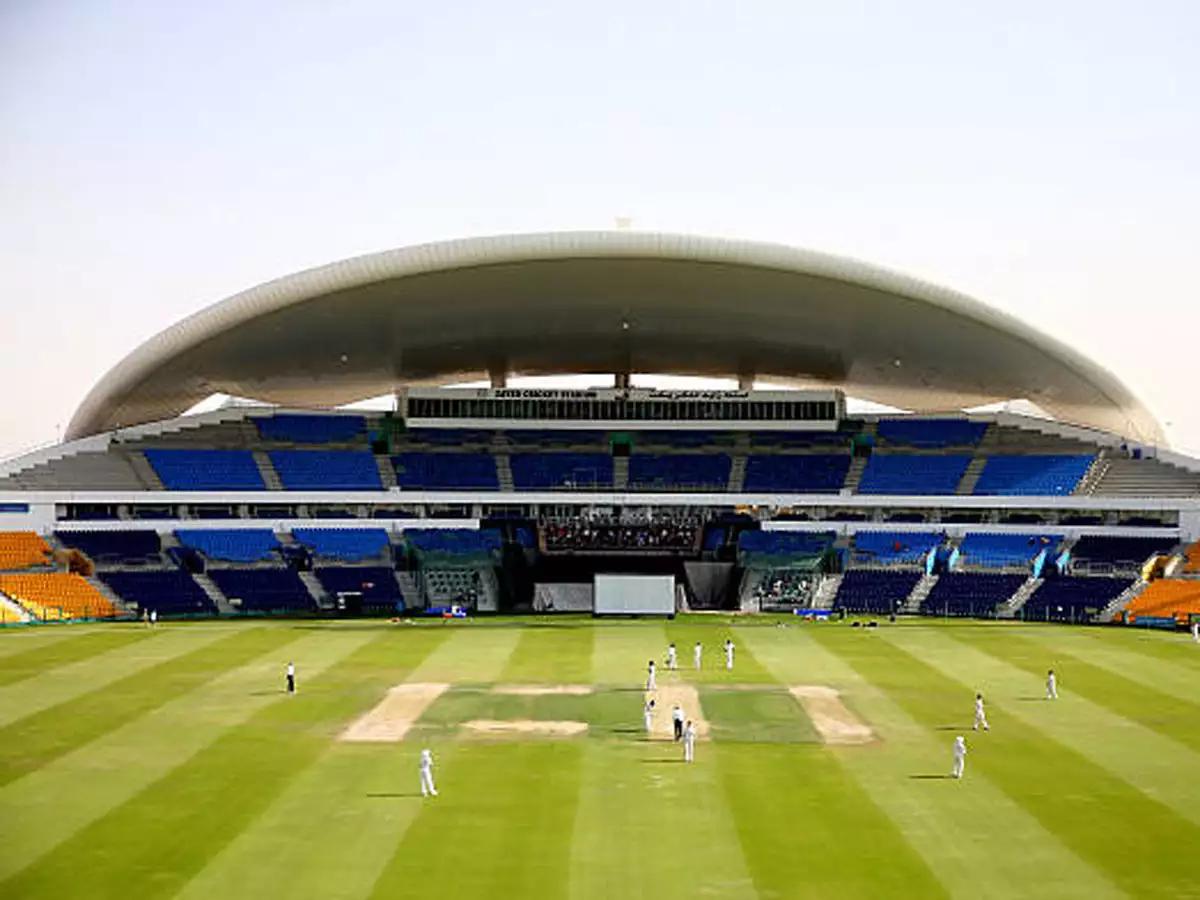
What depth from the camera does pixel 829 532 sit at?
238 ft

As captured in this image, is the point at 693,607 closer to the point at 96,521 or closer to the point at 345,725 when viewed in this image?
the point at 96,521

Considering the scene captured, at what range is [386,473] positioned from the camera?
7506 centimetres

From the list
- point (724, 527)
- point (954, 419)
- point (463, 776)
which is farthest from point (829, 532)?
point (463, 776)

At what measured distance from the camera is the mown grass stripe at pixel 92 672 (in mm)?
37344

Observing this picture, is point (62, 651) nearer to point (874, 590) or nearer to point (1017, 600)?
point (874, 590)

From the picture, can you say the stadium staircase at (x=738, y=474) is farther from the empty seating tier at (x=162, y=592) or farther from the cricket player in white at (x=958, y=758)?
the cricket player in white at (x=958, y=758)

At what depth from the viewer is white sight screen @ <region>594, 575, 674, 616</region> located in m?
63.7

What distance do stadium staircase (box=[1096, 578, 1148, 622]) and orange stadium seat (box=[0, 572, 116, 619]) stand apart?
4792 cm

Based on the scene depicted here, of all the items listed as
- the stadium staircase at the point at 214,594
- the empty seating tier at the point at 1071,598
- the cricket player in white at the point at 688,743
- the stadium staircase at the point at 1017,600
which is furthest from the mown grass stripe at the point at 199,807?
the empty seating tier at the point at 1071,598

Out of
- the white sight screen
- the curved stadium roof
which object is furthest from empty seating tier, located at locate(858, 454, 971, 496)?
the white sight screen

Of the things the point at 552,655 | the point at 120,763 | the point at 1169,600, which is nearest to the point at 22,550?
the point at 552,655

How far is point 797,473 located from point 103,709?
47100 millimetres

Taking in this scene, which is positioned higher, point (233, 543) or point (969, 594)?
point (233, 543)

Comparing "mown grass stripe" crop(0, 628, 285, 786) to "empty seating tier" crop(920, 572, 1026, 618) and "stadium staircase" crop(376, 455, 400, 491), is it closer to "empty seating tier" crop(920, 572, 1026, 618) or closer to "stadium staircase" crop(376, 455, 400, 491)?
"stadium staircase" crop(376, 455, 400, 491)
